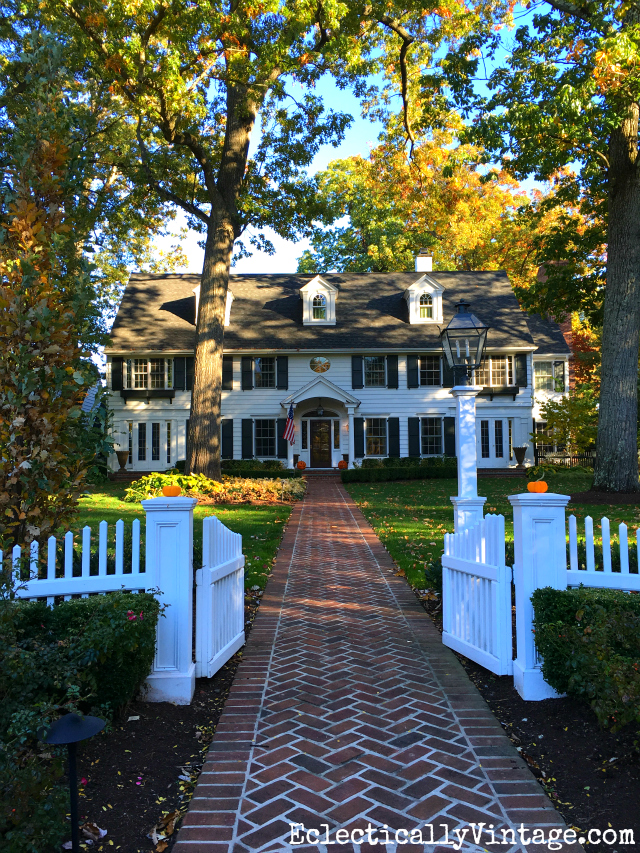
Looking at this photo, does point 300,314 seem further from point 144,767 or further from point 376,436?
point 144,767

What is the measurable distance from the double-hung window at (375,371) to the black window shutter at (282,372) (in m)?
3.33

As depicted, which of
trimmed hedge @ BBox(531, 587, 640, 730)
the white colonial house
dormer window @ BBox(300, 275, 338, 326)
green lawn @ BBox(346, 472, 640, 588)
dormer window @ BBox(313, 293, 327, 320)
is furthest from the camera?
dormer window @ BBox(313, 293, 327, 320)

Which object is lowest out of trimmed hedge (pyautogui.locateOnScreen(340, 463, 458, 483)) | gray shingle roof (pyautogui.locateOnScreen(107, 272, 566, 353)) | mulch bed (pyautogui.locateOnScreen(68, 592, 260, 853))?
mulch bed (pyautogui.locateOnScreen(68, 592, 260, 853))

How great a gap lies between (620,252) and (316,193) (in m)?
8.02

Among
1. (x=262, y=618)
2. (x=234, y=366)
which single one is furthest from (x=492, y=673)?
(x=234, y=366)

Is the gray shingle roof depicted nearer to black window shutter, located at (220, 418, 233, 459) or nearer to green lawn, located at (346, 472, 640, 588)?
black window shutter, located at (220, 418, 233, 459)

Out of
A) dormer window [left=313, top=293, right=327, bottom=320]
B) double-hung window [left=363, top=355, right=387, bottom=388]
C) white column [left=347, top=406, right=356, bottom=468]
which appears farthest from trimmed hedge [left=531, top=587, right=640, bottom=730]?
dormer window [left=313, top=293, right=327, bottom=320]

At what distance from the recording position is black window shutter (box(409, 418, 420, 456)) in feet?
81.9

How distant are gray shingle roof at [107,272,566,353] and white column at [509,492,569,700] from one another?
21.5 m

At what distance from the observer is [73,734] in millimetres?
2123

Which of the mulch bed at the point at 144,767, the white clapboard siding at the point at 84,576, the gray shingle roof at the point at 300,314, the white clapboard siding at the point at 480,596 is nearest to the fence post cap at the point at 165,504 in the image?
the white clapboard siding at the point at 84,576

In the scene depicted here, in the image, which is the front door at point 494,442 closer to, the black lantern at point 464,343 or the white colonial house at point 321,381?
the white colonial house at point 321,381

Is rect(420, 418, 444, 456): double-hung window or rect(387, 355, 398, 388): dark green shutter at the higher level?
rect(387, 355, 398, 388): dark green shutter

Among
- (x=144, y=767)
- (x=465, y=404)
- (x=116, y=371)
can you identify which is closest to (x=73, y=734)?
(x=144, y=767)
